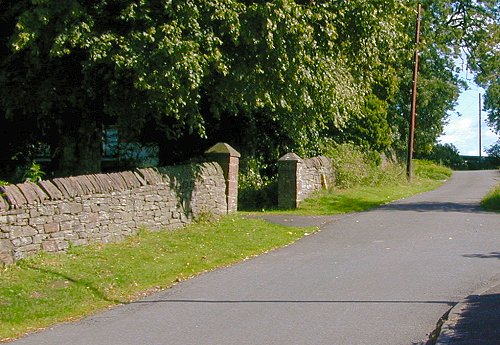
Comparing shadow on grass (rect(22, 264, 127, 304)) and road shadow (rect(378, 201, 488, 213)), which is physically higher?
road shadow (rect(378, 201, 488, 213))

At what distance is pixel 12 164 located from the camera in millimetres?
23328

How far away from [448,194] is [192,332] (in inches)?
892

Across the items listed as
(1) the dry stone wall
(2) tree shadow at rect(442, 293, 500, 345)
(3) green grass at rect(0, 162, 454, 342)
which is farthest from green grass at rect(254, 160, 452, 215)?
(2) tree shadow at rect(442, 293, 500, 345)

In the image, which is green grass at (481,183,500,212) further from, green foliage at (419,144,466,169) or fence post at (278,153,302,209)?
green foliage at (419,144,466,169)

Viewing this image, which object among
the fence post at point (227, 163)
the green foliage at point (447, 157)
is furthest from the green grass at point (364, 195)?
the green foliage at point (447, 157)

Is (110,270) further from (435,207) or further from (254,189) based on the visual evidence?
(435,207)

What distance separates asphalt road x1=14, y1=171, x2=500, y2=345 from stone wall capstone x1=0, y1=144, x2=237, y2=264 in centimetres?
247

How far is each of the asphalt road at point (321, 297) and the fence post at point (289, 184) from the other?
496 cm

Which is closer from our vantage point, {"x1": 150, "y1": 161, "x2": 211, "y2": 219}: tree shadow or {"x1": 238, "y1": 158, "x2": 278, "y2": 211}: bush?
{"x1": 150, "y1": 161, "x2": 211, "y2": 219}: tree shadow

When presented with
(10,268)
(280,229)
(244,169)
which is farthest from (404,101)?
(10,268)

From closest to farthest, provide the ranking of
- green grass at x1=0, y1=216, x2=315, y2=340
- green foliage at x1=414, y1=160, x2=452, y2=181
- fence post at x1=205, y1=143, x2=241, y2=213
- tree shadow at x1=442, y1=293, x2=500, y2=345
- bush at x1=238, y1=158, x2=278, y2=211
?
tree shadow at x1=442, y1=293, x2=500, y2=345
green grass at x1=0, y1=216, x2=315, y2=340
fence post at x1=205, y1=143, x2=241, y2=213
bush at x1=238, y1=158, x2=278, y2=211
green foliage at x1=414, y1=160, x2=452, y2=181

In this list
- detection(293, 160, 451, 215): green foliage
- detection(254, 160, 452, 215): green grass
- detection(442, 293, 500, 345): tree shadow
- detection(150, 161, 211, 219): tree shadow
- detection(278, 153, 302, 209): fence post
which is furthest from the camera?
detection(293, 160, 451, 215): green foliage

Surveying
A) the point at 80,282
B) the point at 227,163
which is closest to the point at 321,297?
the point at 80,282

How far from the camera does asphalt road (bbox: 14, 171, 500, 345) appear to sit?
8.78 metres
